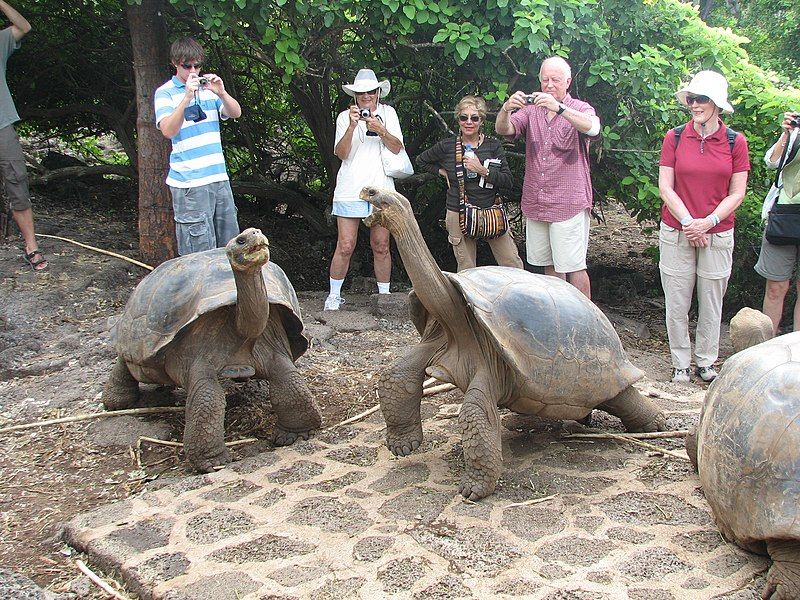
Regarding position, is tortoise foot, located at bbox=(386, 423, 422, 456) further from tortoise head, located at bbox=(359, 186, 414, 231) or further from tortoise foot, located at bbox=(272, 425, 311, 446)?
tortoise head, located at bbox=(359, 186, 414, 231)

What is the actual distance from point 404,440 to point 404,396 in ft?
0.77

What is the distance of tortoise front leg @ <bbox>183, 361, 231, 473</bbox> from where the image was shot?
142 inches

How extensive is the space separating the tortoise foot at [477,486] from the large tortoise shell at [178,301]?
49.7 inches

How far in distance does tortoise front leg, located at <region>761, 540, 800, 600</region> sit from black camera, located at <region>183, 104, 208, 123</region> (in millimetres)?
3935

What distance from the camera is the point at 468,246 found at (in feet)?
18.4

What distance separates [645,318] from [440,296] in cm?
410

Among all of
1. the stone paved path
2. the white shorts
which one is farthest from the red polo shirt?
the stone paved path

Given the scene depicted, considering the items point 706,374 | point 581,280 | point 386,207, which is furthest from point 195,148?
point 706,374

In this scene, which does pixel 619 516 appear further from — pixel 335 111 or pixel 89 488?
pixel 335 111

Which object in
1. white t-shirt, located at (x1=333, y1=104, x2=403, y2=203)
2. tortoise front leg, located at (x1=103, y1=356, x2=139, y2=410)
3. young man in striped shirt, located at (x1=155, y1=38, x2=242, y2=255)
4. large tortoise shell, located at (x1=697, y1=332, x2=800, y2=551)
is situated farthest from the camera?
white t-shirt, located at (x1=333, y1=104, x2=403, y2=203)

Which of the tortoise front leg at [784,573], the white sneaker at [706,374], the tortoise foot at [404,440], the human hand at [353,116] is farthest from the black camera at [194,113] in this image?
the tortoise front leg at [784,573]

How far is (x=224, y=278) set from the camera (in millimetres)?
3832

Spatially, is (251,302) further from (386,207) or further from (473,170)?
(473,170)

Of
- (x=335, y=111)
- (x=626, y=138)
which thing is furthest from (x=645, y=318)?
(x=335, y=111)
